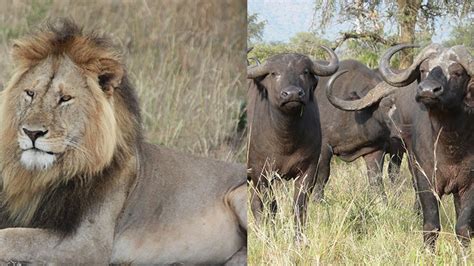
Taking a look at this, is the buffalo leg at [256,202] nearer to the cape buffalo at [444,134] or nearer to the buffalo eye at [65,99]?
the cape buffalo at [444,134]

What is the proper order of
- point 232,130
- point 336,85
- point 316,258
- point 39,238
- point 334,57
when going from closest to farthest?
point 39,238 < point 232,130 < point 316,258 < point 334,57 < point 336,85

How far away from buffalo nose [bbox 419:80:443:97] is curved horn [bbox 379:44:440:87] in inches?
12.4

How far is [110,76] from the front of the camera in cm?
222

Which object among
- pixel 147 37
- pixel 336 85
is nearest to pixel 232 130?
pixel 147 37

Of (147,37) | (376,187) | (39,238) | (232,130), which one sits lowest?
(376,187)

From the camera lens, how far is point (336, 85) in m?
6.27

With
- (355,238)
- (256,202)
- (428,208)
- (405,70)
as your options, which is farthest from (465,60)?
(256,202)

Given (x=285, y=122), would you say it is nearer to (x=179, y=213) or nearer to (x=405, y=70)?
(x=405, y=70)

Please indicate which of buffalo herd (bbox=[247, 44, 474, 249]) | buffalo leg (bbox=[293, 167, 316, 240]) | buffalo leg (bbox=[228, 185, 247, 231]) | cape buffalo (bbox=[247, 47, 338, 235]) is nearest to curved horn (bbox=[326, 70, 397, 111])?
buffalo herd (bbox=[247, 44, 474, 249])

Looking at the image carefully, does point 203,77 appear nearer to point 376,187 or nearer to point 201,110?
point 201,110

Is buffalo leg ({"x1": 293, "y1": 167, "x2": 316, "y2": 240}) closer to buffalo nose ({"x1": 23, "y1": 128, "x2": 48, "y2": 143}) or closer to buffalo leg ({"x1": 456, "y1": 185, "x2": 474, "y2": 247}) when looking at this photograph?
buffalo leg ({"x1": 456, "y1": 185, "x2": 474, "y2": 247})

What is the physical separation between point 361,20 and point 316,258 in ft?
8.07

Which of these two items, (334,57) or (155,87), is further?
(334,57)

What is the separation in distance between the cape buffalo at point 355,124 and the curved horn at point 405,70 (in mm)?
1802
